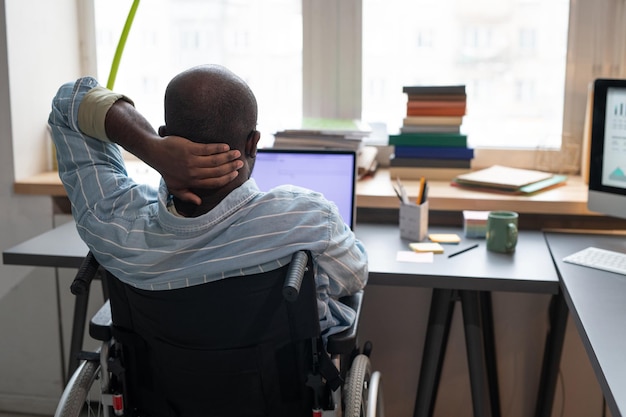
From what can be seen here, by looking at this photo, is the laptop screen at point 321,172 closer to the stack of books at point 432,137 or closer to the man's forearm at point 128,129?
the stack of books at point 432,137

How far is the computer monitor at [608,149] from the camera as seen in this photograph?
78.6 inches

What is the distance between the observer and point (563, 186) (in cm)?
243

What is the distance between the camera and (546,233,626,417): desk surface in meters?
1.22

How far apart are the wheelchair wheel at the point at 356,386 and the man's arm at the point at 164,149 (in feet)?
1.44

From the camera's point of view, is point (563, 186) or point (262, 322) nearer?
point (262, 322)

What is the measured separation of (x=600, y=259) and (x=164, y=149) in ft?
3.58

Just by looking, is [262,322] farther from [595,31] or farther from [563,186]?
[595,31]

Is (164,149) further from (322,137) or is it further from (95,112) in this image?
(322,137)

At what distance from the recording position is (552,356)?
2.28 meters

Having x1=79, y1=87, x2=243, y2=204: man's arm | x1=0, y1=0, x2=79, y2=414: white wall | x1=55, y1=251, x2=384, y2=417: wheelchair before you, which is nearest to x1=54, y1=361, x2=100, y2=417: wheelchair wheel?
x1=55, y1=251, x2=384, y2=417: wheelchair

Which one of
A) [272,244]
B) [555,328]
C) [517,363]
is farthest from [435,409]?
[272,244]

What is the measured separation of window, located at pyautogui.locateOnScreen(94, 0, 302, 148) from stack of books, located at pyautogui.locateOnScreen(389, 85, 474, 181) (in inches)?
17.2

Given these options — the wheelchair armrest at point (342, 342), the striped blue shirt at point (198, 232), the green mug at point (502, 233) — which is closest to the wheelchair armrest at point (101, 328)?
the striped blue shirt at point (198, 232)

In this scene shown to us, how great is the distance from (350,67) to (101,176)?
4.56 ft
